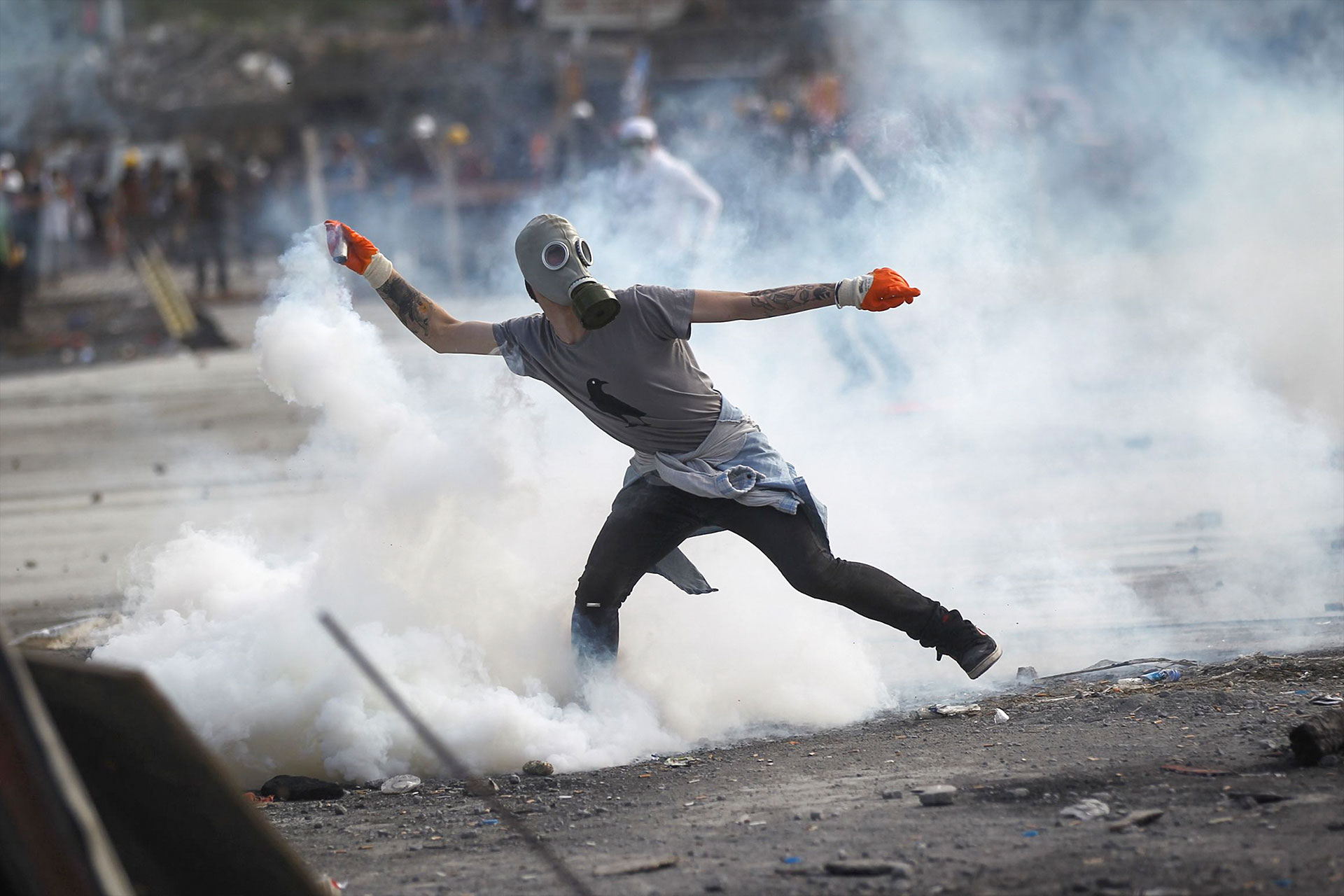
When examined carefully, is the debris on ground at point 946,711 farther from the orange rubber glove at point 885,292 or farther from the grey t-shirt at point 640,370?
the orange rubber glove at point 885,292

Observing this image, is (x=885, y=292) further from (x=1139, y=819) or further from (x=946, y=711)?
(x=1139, y=819)

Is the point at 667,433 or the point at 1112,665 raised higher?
the point at 667,433

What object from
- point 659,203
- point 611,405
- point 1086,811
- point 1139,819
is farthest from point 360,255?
point 659,203

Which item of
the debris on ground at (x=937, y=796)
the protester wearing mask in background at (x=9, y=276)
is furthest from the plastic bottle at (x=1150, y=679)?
the protester wearing mask in background at (x=9, y=276)

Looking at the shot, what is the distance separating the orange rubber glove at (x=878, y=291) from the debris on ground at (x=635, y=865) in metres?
1.58

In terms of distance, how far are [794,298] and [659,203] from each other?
5196mm

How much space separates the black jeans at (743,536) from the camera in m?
4.24

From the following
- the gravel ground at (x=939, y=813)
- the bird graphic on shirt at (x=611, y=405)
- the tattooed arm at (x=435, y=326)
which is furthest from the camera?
the tattooed arm at (x=435, y=326)

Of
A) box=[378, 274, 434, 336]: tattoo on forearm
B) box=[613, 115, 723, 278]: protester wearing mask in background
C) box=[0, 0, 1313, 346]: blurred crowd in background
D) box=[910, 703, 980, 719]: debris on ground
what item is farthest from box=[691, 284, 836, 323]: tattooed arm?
box=[613, 115, 723, 278]: protester wearing mask in background

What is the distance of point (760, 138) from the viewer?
16484 millimetres

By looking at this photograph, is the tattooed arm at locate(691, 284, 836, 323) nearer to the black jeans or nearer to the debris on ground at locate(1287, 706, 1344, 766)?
the black jeans

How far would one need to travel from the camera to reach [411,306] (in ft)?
14.8

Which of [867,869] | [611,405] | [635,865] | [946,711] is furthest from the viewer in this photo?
[946,711]

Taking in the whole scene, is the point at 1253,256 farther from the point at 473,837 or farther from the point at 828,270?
the point at 473,837
